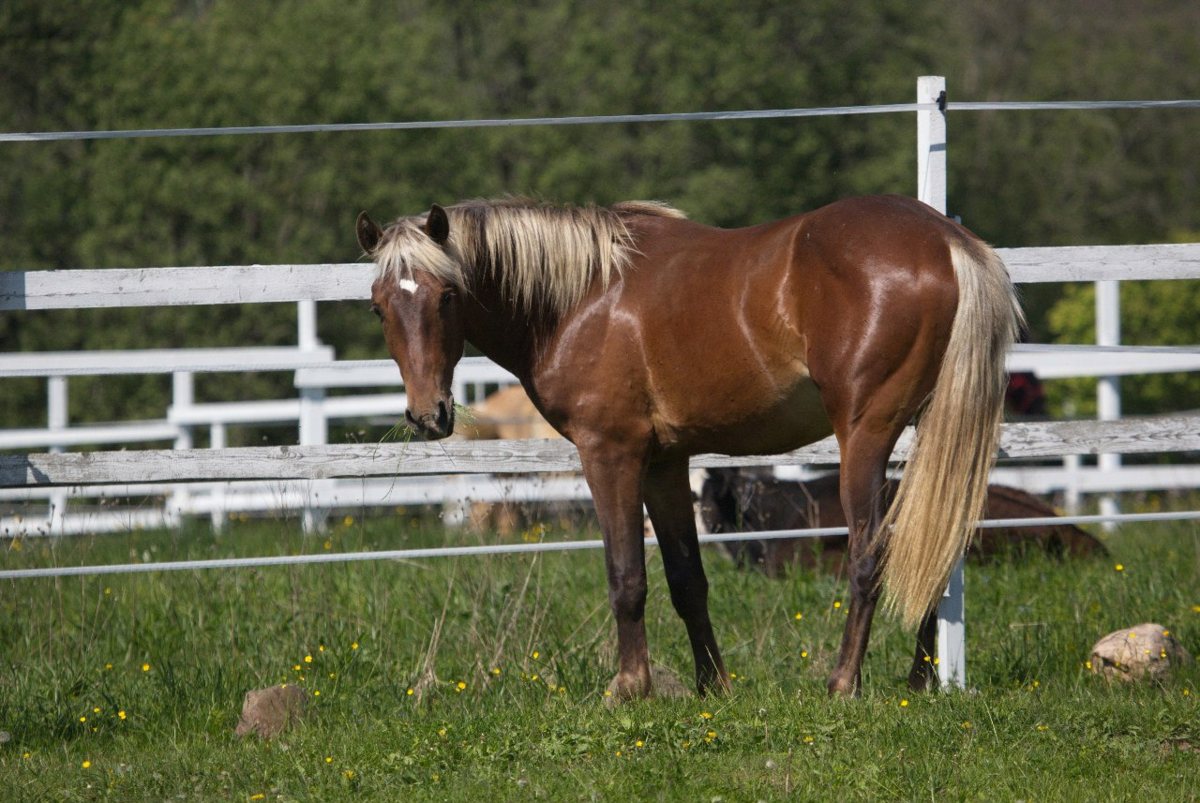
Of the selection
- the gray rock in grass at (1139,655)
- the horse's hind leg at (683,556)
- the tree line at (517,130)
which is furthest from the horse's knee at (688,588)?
the tree line at (517,130)

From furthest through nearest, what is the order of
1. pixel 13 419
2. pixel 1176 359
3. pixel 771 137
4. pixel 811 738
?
pixel 771 137, pixel 13 419, pixel 1176 359, pixel 811 738

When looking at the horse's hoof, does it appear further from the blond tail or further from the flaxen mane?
the flaxen mane

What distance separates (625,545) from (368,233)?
1.38m

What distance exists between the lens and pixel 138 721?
4402mm

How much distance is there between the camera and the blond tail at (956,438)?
3.68m

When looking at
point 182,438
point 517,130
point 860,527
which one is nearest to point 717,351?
point 860,527

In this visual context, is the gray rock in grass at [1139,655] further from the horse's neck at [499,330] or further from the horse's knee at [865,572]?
the horse's neck at [499,330]

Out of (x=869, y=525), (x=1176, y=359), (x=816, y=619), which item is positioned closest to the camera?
(x=869, y=525)

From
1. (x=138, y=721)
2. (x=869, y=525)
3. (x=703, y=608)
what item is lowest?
(x=138, y=721)

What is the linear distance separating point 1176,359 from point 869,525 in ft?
16.1

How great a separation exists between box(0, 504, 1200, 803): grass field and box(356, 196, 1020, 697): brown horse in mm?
449

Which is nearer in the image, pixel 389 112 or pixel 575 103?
pixel 389 112

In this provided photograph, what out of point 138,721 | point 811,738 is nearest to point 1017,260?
point 811,738

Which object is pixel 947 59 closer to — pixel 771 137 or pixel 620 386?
pixel 771 137
